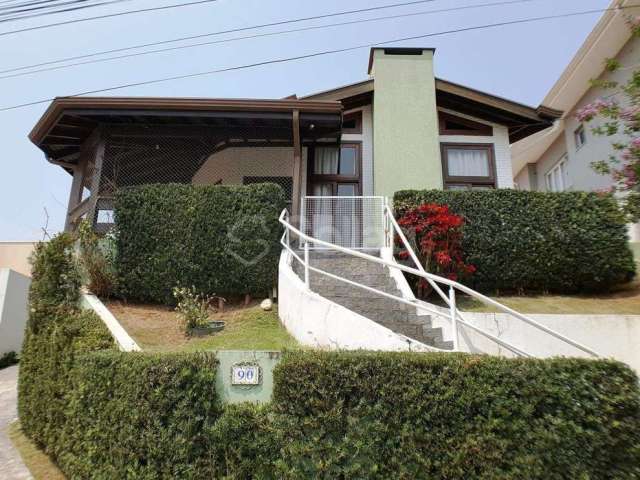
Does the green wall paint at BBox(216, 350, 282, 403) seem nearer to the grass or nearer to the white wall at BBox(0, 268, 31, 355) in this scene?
the grass

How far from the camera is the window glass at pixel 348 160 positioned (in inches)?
471

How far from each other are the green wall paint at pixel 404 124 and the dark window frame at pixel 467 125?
82 centimetres

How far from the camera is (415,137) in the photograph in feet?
38.3

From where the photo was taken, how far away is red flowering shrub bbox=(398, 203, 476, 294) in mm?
8130

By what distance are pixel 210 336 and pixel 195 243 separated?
2034mm

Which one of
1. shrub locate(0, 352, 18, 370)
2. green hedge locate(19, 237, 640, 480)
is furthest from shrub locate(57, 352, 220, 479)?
shrub locate(0, 352, 18, 370)

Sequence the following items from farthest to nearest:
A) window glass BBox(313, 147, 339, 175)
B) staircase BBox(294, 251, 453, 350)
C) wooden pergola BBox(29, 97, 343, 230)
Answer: window glass BBox(313, 147, 339, 175)
wooden pergola BBox(29, 97, 343, 230)
staircase BBox(294, 251, 453, 350)

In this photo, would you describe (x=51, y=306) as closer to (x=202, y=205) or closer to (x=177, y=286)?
(x=177, y=286)

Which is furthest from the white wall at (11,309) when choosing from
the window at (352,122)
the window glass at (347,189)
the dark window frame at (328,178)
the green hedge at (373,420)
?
the green hedge at (373,420)

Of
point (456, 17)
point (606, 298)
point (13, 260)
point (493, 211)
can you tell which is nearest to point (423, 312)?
point (493, 211)

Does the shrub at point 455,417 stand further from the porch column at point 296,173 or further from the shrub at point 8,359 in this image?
the shrub at point 8,359

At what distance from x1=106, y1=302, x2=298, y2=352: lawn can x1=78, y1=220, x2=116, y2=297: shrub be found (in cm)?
38

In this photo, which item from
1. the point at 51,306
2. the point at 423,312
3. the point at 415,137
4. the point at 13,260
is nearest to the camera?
the point at 423,312

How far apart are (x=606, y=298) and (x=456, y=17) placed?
6.48 meters
